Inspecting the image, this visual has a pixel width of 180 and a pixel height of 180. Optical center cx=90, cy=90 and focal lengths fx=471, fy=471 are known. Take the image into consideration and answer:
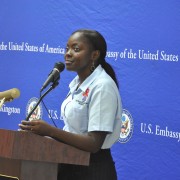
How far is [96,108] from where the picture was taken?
1.95m

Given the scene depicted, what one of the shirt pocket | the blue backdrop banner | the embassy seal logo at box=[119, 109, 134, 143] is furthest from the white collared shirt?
the embassy seal logo at box=[119, 109, 134, 143]

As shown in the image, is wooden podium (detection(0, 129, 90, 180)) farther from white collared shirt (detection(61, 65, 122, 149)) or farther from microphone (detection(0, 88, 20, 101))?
microphone (detection(0, 88, 20, 101))

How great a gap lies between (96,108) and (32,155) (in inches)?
14.8

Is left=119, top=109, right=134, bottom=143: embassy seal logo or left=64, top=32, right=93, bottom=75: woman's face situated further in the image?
left=119, top=109, right=134, bottom=143: embassy seal logo

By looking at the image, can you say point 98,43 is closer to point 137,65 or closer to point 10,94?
Result: point 10,94

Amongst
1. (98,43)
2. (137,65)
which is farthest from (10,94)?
(137,65)

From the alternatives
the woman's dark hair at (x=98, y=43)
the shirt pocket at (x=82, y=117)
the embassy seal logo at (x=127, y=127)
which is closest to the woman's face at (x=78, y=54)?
the woman's dark hair at (x=98, y=43)

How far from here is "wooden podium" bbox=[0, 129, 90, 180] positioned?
166cm

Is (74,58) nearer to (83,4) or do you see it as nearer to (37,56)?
(83,4)

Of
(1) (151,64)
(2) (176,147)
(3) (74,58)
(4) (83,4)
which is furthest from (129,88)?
(3) (74,58)

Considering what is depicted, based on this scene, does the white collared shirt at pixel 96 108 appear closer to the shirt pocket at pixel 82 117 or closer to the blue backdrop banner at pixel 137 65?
the shirt pocket at pixel 82 117

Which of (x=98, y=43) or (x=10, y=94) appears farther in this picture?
(x=98, y=43)

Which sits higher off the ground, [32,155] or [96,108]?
[96,108]

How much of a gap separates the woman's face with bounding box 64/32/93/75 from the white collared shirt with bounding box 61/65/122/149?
0.20 ft
